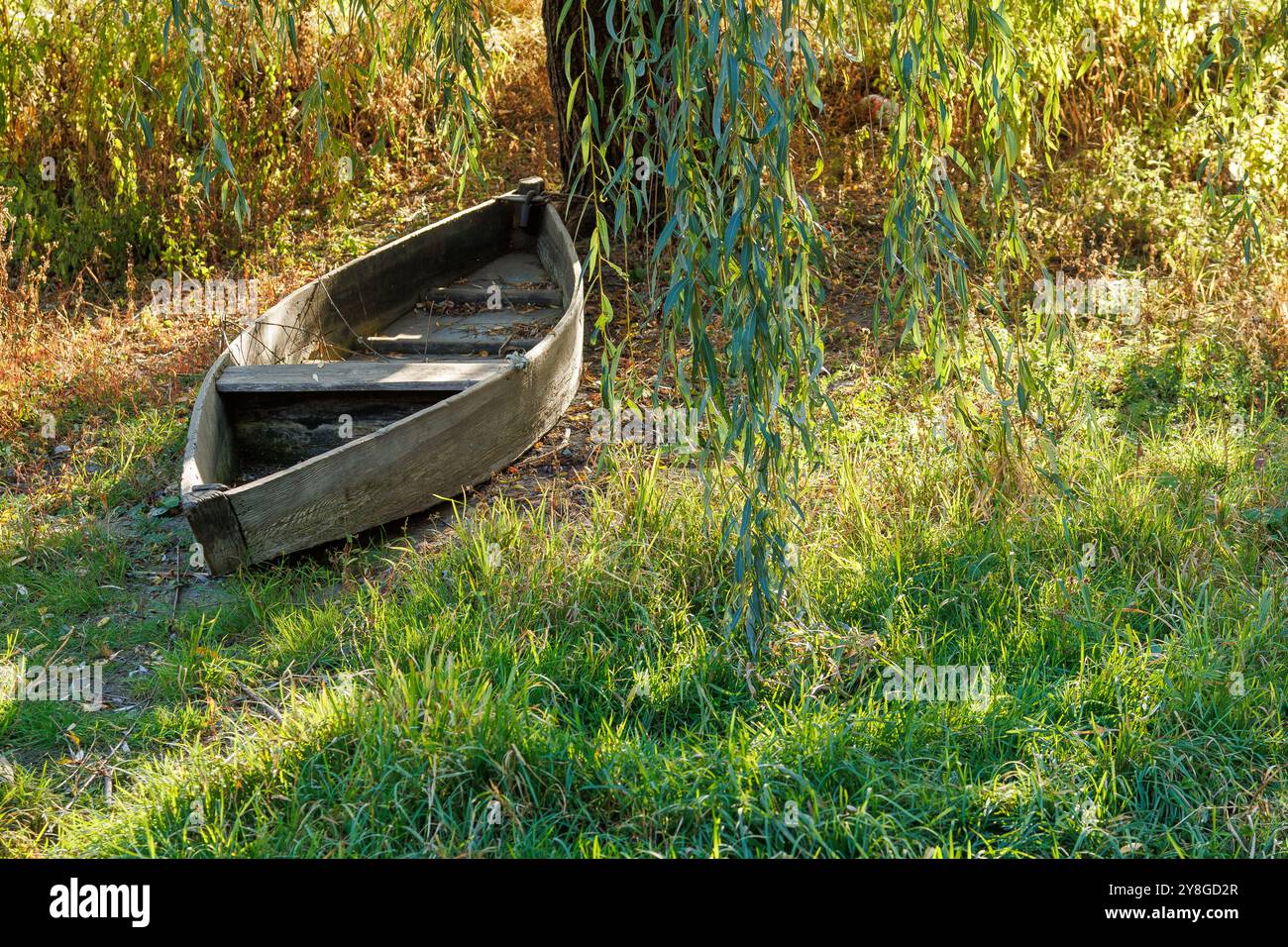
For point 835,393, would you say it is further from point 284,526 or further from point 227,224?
point 227,224

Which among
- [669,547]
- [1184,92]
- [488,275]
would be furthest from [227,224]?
[1184,92]

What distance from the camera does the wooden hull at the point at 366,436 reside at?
11.8 feet

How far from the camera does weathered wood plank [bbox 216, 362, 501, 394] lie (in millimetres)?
4328

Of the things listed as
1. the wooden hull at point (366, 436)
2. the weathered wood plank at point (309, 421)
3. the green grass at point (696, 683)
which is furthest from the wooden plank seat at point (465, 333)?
the green grass at point (696, 683)

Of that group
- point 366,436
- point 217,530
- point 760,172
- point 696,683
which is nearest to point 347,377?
point 366,436

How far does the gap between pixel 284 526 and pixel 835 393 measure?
8.22 ft

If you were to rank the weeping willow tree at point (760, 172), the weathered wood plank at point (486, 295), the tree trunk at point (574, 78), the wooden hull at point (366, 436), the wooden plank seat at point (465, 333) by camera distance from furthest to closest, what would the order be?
the weathered wood plank at point (486, 295) → the tree trunk at point (574, 78) → the wooden plank seat at point (465, 333) → the wooden hull at point (366, 436) → the weeping willow tree at point (760, 172)

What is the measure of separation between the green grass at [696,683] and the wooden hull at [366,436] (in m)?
0.18

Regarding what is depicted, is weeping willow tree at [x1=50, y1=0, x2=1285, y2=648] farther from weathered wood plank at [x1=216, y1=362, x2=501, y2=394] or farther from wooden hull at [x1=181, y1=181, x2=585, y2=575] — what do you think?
weathered wood plank at [x1=216, y1=362, x2=501, y2=394]

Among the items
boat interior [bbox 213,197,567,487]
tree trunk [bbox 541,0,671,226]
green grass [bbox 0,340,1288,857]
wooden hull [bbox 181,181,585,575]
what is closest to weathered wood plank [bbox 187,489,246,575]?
wooden hull [bbox 181,181,585,575]

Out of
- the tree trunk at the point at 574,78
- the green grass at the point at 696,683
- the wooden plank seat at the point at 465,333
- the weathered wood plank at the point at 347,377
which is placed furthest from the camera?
the tree trunk at the point at 574,78

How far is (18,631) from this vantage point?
12.0ft

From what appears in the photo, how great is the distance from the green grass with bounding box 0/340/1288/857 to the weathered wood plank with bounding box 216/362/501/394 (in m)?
0.59

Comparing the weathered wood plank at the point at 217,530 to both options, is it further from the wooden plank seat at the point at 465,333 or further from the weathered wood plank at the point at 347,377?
the wooden plank seat at the point at 465,333
